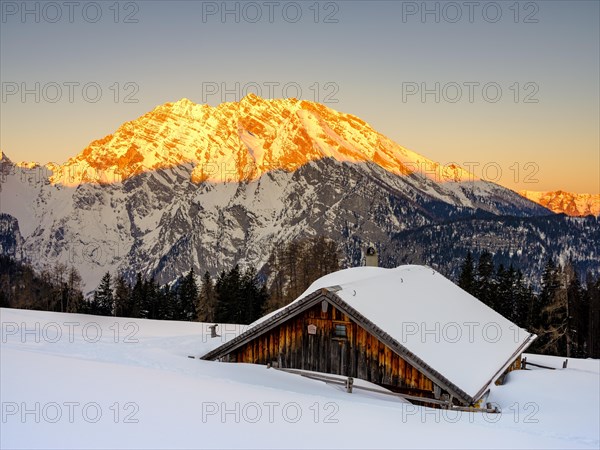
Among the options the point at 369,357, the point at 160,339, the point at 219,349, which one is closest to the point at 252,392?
the point at 369,357

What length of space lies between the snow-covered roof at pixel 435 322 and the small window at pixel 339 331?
3.31ft

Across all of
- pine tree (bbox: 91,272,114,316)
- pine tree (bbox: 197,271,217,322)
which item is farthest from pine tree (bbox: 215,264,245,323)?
pine tree (bbox: 91,272,114,316)

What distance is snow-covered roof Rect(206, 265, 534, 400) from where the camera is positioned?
62.3 ft

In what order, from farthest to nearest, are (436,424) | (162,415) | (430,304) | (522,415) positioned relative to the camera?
1. (430,304)
2. (522,415)
3. (436,424)
4. (162,415)

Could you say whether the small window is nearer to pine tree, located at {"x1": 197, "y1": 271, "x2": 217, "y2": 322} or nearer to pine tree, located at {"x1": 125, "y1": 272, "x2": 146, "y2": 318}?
pine tree, located at {"x1": 197, "y1": 271, "x2": 217, "y2": 322}

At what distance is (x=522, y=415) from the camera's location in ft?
55.9

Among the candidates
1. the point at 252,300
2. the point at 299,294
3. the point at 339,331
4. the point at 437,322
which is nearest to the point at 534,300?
the point at 299,294

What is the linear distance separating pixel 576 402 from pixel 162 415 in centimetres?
1435

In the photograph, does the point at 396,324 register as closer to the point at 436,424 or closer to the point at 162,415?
the point at 436,424

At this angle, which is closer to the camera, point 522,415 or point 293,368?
point 522,415

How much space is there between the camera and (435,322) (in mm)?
22406

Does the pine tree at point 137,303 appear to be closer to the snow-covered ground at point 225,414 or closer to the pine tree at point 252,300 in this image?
the pine tree at point 252,300

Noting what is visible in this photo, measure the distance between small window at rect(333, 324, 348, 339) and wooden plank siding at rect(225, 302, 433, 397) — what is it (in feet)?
0.26

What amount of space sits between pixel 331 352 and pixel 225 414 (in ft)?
29.1
